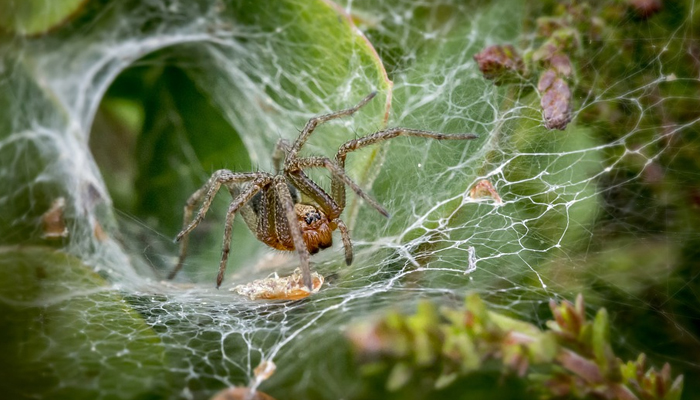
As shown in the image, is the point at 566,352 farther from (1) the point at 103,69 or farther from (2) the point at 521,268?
(1) the point at 103,69

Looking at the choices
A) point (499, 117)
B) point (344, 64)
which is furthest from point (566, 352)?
point (344, 64)

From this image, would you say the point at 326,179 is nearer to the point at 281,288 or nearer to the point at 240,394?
the point at 281,288

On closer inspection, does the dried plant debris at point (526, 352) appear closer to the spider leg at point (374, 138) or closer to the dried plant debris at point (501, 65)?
the spider leg at point (374, 138)

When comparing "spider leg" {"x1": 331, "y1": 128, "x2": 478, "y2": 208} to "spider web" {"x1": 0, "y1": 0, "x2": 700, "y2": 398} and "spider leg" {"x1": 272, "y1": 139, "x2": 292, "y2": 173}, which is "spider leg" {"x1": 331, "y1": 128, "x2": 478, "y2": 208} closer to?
"spider web" {"x1": 0, "y1": 0, "x2": 700, "y2": 398}

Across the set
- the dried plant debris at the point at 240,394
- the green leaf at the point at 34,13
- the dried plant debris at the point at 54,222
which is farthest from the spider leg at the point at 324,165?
the green leaf at the point at 34,13

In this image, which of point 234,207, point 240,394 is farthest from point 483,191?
point 240,394

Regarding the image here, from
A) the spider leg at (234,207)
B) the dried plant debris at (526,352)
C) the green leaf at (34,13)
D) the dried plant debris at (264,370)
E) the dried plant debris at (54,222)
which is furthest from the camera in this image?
the green leaf at (34,13)
